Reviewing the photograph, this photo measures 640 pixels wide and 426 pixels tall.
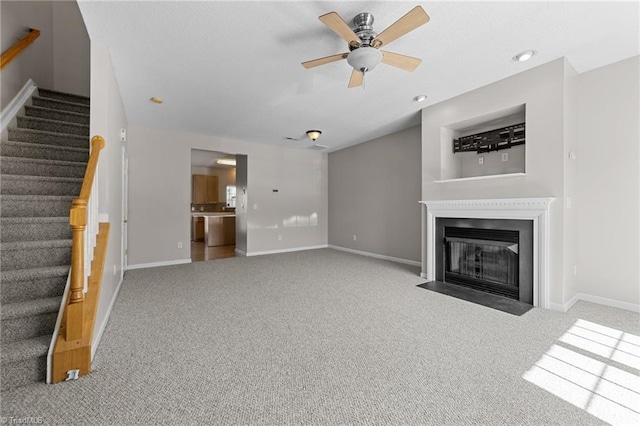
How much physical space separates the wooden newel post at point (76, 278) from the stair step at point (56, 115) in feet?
8.38

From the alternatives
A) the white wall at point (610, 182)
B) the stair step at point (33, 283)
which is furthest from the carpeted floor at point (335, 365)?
the stair step at point (33, 283)

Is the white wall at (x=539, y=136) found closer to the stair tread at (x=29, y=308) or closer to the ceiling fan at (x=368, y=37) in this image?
the ceiling fan at (x=368, y=37)

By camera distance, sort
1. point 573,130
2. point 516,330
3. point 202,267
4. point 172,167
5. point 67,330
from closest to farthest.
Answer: point 67,330, point 516,330, point 573,130, point 202,267, point 172,167

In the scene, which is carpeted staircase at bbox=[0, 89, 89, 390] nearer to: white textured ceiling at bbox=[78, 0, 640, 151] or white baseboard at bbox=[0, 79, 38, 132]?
white baseboard at bbox=[0, 79, 38, 132]

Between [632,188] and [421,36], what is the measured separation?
2709 mm

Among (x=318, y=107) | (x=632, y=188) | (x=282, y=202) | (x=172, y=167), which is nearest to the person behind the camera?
(x=632, y=188)

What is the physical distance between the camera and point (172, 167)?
17.0 ft

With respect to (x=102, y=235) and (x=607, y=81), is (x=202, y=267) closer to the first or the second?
(x=102, y=235)

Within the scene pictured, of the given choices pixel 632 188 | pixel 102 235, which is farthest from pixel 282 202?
pixel 632 188

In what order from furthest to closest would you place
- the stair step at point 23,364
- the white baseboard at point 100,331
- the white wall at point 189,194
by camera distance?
the white wall at point 189,194 < the white baseboard at point 100,331 < the stair step at point 23,364

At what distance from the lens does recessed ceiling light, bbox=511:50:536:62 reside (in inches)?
104

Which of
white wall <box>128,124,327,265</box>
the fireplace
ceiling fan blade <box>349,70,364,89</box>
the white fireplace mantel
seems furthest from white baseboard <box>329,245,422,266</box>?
ceiling fan blade <box>349,70,364,89</box>

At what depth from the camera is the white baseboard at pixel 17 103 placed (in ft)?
9.36

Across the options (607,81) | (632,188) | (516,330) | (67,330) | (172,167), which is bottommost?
(516,330)
